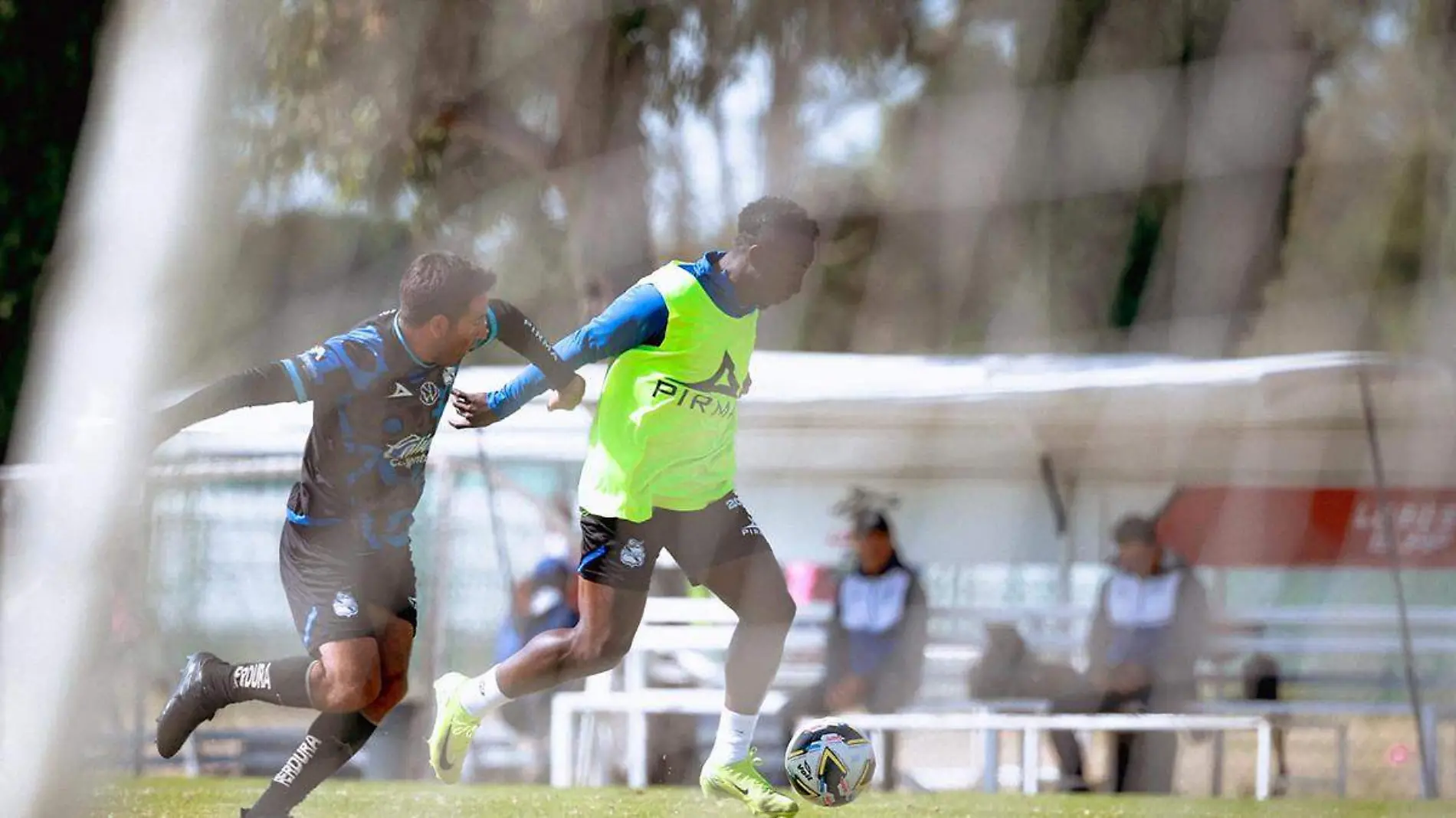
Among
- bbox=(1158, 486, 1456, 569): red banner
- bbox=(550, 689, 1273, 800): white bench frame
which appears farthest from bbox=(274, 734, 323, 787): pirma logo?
bbox=(1158, 486, 1456, 569): red banner

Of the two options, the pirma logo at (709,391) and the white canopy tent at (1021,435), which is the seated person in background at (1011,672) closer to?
the white canopy tent at (1021,435)

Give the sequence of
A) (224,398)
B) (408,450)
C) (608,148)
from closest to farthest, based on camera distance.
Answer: (224,398)
(408,450)
(608,148)

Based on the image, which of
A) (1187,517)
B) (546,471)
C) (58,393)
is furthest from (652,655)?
(58,393)

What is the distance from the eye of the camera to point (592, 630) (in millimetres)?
5441

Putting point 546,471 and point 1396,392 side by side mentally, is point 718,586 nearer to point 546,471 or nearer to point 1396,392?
point 1396,392

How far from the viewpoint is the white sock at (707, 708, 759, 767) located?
18.6ft

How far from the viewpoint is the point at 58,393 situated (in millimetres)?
4730

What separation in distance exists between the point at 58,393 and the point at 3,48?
5124 millimetres

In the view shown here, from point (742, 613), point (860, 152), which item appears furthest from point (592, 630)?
point (860, 152)

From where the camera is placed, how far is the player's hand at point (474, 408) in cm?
535

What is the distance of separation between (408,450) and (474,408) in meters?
0.24

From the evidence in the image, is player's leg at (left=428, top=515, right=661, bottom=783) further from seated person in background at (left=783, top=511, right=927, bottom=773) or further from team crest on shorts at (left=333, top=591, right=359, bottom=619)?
seated person in background at (left=783, top=511, right=927, bottom=773)

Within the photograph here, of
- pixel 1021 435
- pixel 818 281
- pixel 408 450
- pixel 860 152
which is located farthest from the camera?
pixel 1021 435

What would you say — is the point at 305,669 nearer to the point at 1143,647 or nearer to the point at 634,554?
the point at 634,554
